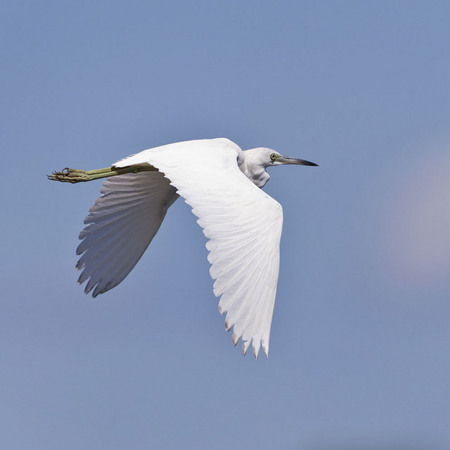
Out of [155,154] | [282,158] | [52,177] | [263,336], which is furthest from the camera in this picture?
[282,158]

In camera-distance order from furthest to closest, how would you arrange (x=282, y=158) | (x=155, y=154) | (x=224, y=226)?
(x=282, y=158) < (x=155, y=154) < (x=224, y=226)

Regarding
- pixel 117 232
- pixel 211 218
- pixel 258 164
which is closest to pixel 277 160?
pixel 258 164

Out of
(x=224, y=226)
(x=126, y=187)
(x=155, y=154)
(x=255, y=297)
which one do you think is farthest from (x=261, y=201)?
(x=126, y=187)

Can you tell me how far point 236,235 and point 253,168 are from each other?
147 inches

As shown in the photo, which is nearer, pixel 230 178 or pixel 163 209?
pixel 230 178

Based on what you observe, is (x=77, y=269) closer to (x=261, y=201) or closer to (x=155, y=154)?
(x=155, y=154)

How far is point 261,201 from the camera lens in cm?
1021

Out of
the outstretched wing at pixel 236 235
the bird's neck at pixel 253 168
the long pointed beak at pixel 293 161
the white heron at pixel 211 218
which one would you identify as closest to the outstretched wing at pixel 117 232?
the white heron at pixel 211 218

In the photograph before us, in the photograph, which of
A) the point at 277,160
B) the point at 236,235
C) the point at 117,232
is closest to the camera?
the point at 236,235

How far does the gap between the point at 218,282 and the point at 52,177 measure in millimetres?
4574

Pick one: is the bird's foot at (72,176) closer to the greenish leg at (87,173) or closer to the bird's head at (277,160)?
the greenish leg at (87,173)

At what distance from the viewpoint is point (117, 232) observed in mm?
13672

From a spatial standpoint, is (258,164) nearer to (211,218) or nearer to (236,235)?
(211,218)

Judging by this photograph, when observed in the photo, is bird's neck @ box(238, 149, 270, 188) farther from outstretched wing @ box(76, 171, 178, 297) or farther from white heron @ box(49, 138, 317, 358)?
outstretched wing @ box(76, 171, 178, 297)
